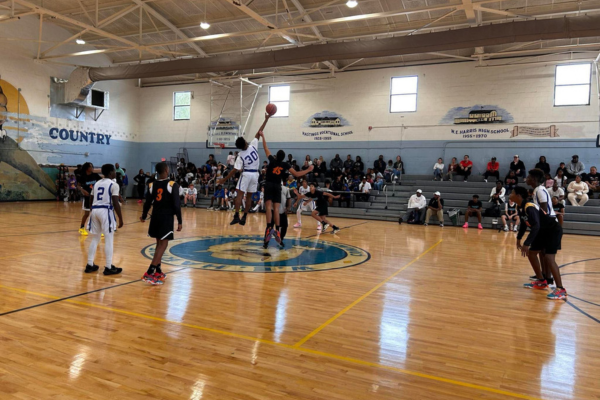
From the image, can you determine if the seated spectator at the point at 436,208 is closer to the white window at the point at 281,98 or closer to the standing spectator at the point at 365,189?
the standing spectator at the point at 365,189

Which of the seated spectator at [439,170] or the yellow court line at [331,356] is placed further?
the seated spectator at [439,170]

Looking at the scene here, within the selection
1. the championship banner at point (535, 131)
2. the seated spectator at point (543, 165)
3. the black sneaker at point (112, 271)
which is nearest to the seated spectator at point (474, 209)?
the seated spectator at point (543, 165)

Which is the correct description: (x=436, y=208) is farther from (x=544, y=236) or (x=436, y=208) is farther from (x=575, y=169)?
(x=544, y=236)

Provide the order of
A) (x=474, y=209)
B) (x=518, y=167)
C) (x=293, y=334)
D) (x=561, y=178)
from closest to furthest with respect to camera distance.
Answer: (x=293, y=334), (x=474, y=209), (x=561, y=178), (x=518, y=167)

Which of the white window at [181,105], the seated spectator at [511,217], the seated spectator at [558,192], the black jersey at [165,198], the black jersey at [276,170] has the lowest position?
the seated spectator at [511,217]

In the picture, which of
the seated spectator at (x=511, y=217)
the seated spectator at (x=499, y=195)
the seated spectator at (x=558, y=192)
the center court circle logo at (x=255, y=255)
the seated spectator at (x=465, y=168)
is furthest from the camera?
the seated spectator at (x=465, y=168)

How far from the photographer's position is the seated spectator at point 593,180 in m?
14.8

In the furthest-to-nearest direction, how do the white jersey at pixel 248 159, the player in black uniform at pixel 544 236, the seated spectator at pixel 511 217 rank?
the seated spectator at pixel 511 217
the white jersey at pixel 248 159
the player in black uniform at pixel 544 236

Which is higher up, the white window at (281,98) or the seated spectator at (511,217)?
the white window at (281,98)

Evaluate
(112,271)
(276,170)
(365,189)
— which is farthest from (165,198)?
(365,189)

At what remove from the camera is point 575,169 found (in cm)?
1561

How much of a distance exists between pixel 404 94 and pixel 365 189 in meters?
5.18

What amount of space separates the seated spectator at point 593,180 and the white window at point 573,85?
294 cm

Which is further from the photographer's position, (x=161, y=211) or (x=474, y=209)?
(x=474, y=209)
